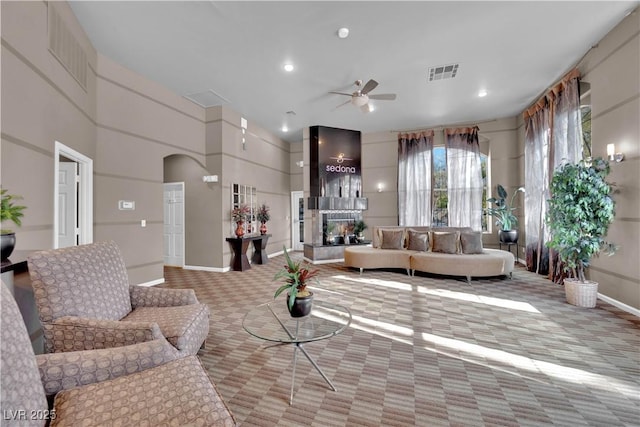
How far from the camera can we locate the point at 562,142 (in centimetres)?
500

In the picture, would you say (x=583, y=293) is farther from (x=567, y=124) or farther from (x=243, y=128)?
(x=243, y=128)

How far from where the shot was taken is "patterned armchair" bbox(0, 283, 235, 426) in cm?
105

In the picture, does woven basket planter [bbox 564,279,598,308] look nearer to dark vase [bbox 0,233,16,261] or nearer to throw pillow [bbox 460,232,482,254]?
throw pillow [bbox 460,232,482,254]

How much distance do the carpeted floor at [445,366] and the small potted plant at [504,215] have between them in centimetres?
281

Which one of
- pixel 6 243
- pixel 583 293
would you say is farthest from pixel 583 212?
pixel 6 243

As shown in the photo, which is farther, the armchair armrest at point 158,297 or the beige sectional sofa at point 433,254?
the beige sectional sofa at point 433,254

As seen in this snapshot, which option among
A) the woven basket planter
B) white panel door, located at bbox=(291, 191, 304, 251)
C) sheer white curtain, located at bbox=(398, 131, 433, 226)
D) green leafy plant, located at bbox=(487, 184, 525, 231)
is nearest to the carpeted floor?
the woven basket planter

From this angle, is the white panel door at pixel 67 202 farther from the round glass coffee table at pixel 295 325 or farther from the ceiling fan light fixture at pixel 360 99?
the ceiling fan light fixture at pixel 360 99

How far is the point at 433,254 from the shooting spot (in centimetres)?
575

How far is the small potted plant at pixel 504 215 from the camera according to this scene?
686 centimetres

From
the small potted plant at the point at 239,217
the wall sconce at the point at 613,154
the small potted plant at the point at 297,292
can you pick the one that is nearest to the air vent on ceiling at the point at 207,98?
the small potted plant at the point at 239,217

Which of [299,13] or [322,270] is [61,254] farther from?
[322,270]

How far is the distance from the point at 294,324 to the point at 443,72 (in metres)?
4.89

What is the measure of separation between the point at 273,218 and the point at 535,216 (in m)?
6.58
